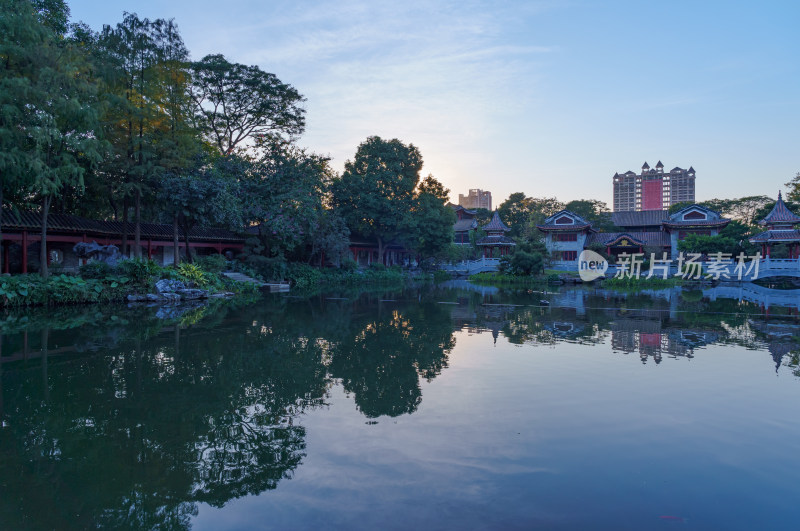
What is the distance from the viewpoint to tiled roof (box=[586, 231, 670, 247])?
36719 millimetres

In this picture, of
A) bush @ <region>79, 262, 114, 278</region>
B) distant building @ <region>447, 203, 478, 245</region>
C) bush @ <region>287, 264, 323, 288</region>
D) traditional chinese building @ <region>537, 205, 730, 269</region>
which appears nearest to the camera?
bush @ <region>79, 262, 114, 278</region>

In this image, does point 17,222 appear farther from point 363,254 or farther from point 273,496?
point 363,254

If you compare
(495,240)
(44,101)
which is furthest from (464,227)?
(44,101)

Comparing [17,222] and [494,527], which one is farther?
[17,222]

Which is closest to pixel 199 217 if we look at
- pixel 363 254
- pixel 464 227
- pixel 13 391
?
pixel 13 391

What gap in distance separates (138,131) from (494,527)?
21.1 metres

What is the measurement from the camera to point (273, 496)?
3523 mm

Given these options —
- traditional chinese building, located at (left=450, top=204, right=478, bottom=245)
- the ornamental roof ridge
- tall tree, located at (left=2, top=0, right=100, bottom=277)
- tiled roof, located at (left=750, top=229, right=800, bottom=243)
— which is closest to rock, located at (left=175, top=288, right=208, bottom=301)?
tall tree, located at (left=2, top=0, right=100, bottom=277)

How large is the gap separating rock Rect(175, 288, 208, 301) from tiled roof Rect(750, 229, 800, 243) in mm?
33939

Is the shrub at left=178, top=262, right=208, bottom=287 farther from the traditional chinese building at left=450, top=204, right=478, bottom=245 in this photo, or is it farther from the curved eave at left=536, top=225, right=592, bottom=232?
the traditional chinese building at left=450, top=204, right=478, bottom=245

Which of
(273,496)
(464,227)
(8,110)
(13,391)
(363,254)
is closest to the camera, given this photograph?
(273,496)

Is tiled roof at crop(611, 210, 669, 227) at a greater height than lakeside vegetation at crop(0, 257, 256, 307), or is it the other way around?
tiled roof at crop(611, 210, 669, 227)

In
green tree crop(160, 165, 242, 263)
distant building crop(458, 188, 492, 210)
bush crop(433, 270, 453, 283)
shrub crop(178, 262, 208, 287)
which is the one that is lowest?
bush crop(433, 270, 453, 283)

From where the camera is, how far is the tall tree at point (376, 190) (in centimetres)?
3256
